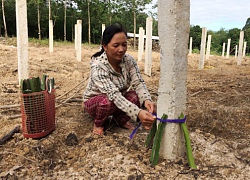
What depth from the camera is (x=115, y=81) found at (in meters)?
2.14

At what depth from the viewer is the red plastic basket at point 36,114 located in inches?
78.2

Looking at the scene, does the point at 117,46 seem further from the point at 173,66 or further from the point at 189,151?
the point at 189,151

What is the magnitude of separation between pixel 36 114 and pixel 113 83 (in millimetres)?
701

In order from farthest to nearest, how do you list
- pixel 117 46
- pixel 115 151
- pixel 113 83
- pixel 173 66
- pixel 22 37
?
pixel 22 37 → pixel 113 83 → pixel 117 46 → pixel 115 151 → pixel 173 66

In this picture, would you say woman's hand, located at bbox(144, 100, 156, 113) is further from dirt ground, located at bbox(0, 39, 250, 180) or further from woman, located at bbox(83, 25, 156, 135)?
dirt ground, located at bbox(0, 39, 250, 180)

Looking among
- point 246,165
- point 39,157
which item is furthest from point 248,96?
point 39,157

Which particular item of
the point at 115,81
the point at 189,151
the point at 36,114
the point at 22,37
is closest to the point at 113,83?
the point at 115,81

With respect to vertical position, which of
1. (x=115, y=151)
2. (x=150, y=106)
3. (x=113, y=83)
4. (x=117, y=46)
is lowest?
(x=115, y=151)

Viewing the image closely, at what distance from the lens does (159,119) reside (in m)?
1.63

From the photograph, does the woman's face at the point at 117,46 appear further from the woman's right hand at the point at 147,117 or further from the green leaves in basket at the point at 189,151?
the green leaves in basket at the point at 189,151

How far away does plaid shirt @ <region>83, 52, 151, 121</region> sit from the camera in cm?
187

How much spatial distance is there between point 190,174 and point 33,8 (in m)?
21.8

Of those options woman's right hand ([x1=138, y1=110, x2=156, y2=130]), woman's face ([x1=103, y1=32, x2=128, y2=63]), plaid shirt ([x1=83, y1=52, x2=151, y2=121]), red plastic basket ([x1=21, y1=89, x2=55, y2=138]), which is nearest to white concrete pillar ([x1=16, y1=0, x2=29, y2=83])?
red plastic basket ([x1=21, y1=89, x2=55, y2=138])

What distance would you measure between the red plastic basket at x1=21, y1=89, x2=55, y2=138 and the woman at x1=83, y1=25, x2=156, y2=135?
362 millimetres
